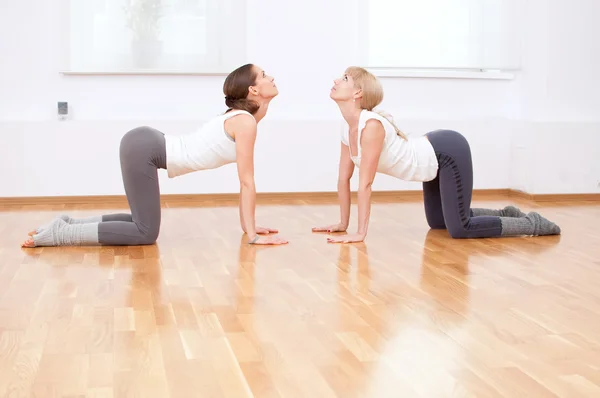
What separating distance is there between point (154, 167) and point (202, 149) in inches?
9.6

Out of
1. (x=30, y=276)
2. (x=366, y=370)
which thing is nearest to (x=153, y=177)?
(x=30, y=276)

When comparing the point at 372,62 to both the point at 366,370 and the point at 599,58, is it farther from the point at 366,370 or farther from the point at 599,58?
the point at 366,370

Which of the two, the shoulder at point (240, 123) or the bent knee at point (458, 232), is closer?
the shoulder at point (240, 123)

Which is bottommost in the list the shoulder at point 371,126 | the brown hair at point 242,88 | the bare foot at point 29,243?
the bare foot at point 29,243

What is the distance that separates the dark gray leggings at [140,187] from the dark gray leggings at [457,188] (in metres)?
1.39

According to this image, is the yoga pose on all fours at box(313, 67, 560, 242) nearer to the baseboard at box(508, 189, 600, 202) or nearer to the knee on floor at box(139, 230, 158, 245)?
the knee on floor at box(139, 230, 158, 245)

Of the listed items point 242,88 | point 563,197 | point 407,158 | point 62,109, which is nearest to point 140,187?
point 242,88

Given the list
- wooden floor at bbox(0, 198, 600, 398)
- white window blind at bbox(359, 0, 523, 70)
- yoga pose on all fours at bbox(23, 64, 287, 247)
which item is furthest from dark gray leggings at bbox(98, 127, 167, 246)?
white window blind at bbox(359, 0, 523, 70)

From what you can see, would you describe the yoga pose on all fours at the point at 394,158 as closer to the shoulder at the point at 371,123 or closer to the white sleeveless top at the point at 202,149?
the shoulder at the point at 371,123

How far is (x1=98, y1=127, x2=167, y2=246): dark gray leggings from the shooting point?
159 inches

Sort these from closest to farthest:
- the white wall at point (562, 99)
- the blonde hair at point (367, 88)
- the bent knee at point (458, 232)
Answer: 1. the blonde hair at point (367, 88)
2. the bent knee at point (458, 232)
3. the white wall at point (562, 99)

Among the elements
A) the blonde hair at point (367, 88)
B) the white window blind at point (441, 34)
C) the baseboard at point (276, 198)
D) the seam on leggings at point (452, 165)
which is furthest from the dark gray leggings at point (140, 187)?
the white window blind at point (441, 34)

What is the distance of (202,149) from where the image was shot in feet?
13.4

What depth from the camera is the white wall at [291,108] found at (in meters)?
5.88
